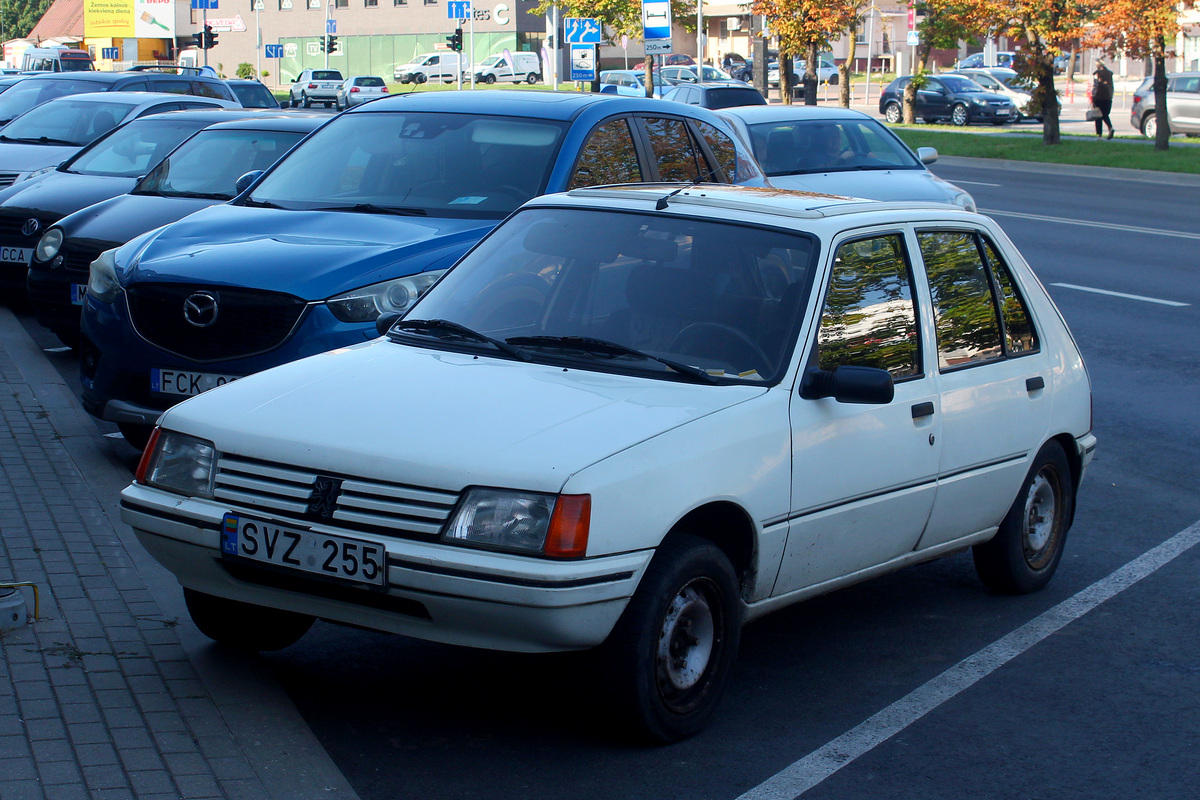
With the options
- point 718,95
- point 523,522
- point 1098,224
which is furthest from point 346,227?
point 718,95

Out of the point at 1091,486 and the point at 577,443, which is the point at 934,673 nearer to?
the point at 577,443

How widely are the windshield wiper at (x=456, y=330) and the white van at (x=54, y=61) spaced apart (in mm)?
51554

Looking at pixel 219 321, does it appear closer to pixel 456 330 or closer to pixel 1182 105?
pixel 456 330

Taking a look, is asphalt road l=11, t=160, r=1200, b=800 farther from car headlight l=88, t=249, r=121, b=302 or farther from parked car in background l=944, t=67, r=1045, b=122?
parked car in background l=944, t=67, r=1045, b=122

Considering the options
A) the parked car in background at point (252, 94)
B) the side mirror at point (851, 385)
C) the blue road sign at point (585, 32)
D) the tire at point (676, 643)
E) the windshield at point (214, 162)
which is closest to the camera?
the tire at point (676, 643)

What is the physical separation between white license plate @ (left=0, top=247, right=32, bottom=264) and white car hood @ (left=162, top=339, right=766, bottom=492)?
7291mm

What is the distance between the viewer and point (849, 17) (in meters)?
40.7

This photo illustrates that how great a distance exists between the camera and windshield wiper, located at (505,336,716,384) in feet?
15.0

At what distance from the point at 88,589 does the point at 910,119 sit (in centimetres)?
4623

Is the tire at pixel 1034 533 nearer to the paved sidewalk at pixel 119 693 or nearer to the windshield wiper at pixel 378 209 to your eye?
the paved sidewalk at pixel 119 693

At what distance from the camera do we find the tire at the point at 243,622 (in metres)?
4.73

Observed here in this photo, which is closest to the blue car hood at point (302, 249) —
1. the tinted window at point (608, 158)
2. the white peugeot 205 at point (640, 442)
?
the tinted window at point (608, 158)

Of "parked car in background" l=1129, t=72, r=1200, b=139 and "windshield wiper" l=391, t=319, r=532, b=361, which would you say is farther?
"parked car in background" l=1129, t=72, r=1200, b=139

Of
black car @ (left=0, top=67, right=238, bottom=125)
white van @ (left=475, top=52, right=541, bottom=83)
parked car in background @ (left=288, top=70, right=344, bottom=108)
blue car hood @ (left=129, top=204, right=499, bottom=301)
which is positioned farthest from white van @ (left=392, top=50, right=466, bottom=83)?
blue car hood @ (left=129, top=204, right=499, bottom=301)
